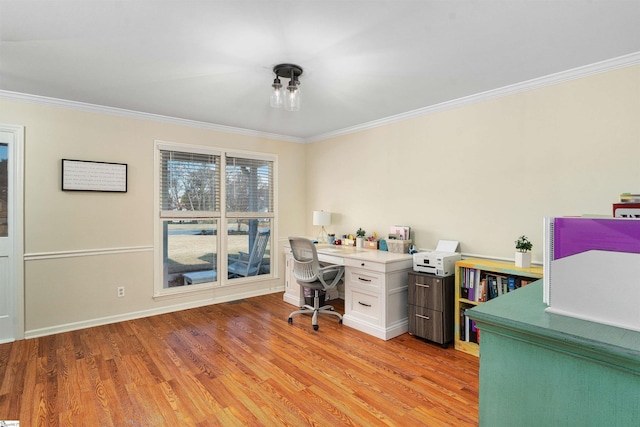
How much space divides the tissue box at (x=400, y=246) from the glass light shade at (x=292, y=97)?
203 cm

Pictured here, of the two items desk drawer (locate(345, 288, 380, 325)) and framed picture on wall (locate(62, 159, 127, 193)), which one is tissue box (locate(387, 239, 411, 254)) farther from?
framed picture on wall (locate(62, 159, 127, 193))

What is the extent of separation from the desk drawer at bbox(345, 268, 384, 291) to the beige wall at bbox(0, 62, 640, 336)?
0.81m

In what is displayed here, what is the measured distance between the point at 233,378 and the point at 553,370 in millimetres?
2341

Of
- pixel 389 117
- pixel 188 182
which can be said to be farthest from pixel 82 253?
pixel 389 117

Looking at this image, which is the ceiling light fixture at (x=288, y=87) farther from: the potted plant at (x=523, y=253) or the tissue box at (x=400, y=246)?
the potted plant at (x=523, y=253)

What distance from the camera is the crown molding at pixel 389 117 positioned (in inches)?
104

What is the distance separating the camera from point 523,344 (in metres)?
0.96

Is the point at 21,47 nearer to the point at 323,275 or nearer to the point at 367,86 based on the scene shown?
the point at 367,86

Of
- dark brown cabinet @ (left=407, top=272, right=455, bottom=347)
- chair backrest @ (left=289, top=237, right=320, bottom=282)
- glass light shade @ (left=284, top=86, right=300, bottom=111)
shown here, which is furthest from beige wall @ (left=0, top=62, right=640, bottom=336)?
glass light shade @ (left=284, top=86, right=300, bottom=111)

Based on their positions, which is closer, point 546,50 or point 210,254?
point 546,50

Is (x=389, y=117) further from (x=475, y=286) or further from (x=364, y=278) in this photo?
(x=475, y=286)

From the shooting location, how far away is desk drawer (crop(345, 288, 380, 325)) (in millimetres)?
3498

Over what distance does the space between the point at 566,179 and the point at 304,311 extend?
295 cm

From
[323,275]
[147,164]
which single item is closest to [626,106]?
[323,275]
